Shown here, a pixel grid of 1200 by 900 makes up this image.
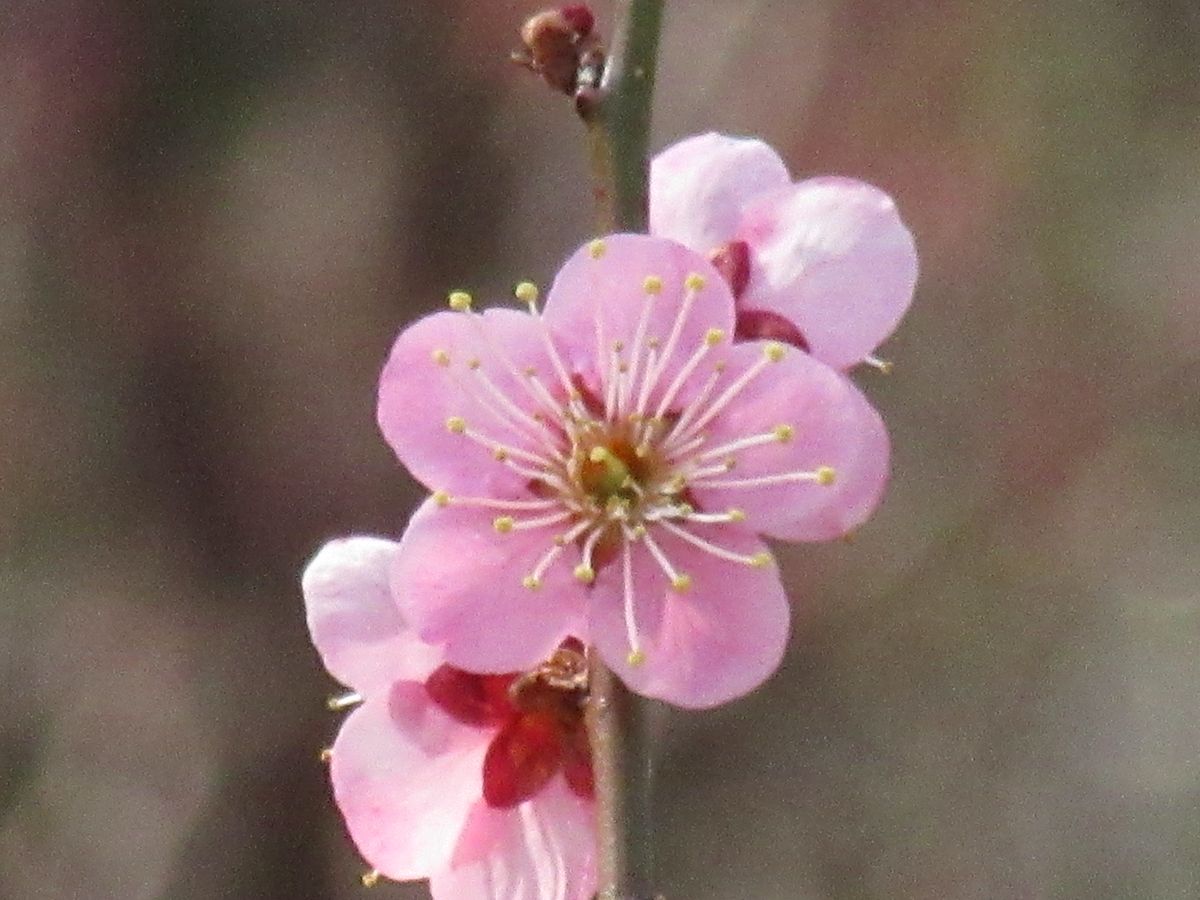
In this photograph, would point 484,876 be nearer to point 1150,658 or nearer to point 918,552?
point 918,552

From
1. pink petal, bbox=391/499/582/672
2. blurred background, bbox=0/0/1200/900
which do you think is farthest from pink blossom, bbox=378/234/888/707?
blurred background, bbox=0/0/1200/900

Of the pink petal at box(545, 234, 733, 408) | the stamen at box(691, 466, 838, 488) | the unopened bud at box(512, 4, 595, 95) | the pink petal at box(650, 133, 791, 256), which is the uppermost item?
the unopened bud at box(512, 4, 595, 95)

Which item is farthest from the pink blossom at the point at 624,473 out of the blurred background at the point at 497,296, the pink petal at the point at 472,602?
the blurred background at the point at 497,296

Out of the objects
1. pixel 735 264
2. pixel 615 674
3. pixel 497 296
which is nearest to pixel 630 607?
pixel 615 674

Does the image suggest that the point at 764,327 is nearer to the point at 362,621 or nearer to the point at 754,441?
the point at 754,441

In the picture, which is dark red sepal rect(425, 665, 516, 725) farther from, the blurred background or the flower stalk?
the blurred background

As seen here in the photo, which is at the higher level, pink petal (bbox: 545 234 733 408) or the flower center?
pink petal (bbox: 545 234 733 408)

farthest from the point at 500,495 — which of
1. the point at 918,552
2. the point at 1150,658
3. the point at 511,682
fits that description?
the point at 1150,658
